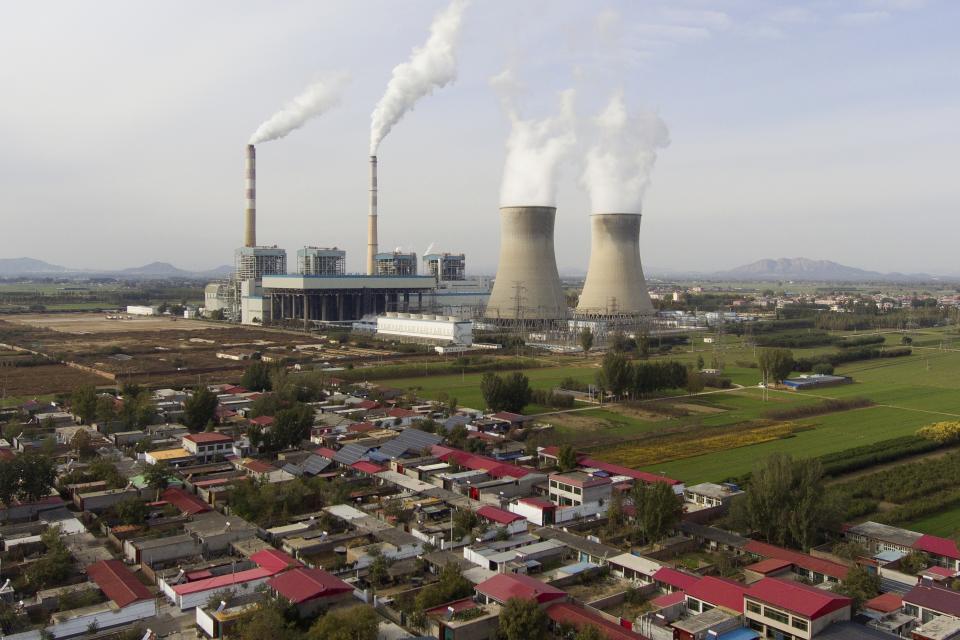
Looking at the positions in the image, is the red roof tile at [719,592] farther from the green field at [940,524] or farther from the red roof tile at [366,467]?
the red roof tile at [366,467]

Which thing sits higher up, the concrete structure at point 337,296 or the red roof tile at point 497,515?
the concrete structure at point 337,296

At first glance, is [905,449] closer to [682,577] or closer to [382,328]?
[682,577]

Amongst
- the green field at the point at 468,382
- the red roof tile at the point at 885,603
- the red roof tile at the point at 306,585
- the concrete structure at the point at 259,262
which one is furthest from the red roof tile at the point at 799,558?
the concrete structure at the point at 259,262

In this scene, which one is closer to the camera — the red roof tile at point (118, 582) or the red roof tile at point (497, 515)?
the red roof tile at point (118, 582)

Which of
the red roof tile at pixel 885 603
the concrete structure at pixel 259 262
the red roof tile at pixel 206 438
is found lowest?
the red roof tile at pixel 885 603

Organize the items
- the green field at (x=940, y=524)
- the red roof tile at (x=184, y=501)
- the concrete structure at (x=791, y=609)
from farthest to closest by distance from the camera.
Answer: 1. the red roof tile at (x=184, y=501)
2. the green field at (x=940, y=524)
3. the concrete structure at (x=791, y=609)

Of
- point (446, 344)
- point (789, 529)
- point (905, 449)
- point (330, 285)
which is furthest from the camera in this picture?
point (330, 285)

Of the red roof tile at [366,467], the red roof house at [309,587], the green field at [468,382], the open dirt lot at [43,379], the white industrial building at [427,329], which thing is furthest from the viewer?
the white industrial building at [427,329]

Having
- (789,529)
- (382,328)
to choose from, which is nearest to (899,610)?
(789,529)
